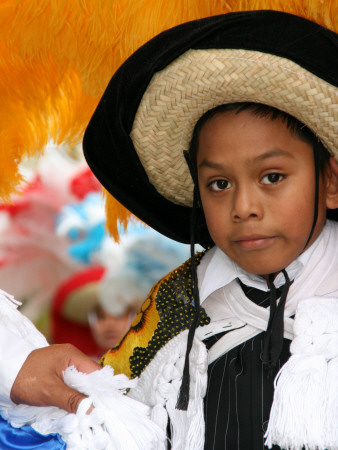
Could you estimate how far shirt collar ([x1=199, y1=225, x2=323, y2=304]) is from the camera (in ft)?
4.51

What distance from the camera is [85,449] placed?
3.65 feet

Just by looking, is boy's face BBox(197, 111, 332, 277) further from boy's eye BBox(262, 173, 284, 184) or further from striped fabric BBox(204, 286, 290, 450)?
striped fabric BBox(204, 286, 290, 450)

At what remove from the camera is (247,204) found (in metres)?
1.29

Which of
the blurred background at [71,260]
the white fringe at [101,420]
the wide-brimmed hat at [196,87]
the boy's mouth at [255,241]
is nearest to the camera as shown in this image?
the white fringe at [101,420]

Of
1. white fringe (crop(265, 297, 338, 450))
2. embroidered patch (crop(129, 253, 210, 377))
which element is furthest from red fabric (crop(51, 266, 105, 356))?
white fringe (crop(265, 297, 338, 450))

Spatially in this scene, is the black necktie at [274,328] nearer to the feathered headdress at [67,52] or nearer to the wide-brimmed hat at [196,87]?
the wide-brimmed hat at [196,87]

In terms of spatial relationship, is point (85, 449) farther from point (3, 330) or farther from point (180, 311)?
point (180, 311)

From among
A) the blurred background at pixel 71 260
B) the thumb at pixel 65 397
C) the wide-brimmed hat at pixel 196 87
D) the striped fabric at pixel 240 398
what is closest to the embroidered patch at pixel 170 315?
the striped fabric at pixel 240 398

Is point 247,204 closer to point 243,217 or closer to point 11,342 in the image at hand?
point 243,217

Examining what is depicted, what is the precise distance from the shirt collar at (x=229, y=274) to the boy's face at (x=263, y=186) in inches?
1.2

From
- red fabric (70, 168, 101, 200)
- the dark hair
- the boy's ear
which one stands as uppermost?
red fabric (70, 168, 101, 200)

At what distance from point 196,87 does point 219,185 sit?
21cm

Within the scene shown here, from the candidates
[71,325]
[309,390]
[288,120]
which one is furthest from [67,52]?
[71,325]

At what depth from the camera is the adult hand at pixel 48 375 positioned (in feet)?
3.92
